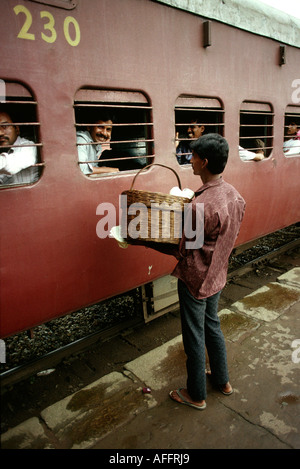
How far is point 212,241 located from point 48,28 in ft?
5.53

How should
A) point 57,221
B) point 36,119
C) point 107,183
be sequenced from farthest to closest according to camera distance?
point 107,183, point 57,221, point 36,119

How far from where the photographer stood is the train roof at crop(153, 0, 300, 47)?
111 inches

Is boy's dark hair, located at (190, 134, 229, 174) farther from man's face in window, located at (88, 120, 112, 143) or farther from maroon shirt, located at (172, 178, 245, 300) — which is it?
man's face in window, located at (88, 120, 112, 143)

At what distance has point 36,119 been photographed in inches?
80.8

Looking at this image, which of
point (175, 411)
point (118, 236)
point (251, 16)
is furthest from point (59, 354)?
point (251, 16)

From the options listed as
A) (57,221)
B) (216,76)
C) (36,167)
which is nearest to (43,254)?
(57,221)

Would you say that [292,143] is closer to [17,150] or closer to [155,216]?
[155,216]

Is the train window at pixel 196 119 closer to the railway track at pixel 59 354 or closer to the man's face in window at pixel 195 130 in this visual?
the man's face in window at pixel 195 130

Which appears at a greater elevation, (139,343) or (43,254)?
(43,254)

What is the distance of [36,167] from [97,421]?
1.73 metres

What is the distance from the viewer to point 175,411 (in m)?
2.13

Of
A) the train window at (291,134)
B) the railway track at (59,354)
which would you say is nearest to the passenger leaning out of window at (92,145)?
the railway track at (59,354)

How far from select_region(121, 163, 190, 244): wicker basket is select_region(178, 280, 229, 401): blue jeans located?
1.09ft
